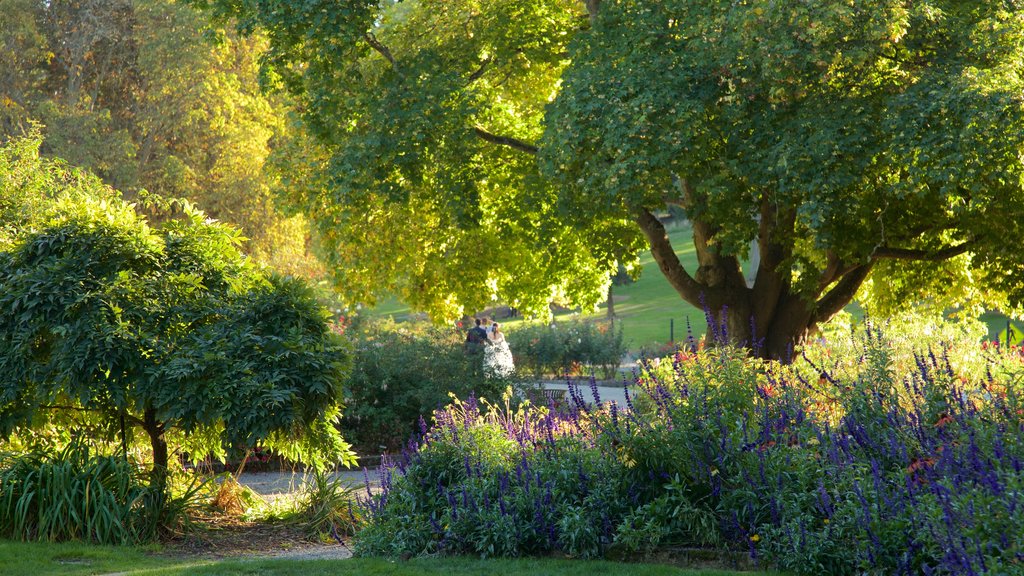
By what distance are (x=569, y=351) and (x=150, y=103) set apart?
1354 centimetres

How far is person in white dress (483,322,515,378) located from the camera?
15523mm

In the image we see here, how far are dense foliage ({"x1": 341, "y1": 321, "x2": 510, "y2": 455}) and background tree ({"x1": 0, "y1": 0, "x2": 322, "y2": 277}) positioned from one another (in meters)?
12.8

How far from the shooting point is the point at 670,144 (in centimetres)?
1230

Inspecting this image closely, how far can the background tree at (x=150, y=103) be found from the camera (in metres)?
27.1

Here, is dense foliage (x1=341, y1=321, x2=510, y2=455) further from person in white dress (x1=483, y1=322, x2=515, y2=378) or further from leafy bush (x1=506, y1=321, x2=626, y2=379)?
leafy bush (x1=506, y1=321, x2=626, y2=379)

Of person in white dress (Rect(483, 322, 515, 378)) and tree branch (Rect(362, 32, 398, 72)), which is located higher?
tree branch (Rect(362, 32, 398, 72))

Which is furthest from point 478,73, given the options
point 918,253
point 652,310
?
point 652,310

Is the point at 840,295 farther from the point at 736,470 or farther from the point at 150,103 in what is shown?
the point at 150,103

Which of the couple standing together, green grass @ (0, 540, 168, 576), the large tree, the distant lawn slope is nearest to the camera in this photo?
green grass @ (0, 540, 168, 576)

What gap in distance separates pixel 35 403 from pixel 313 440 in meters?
2.31

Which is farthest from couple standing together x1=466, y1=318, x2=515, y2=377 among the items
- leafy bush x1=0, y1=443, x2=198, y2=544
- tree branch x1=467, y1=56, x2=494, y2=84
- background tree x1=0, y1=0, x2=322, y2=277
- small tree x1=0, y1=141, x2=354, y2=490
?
background tree x1=0, y1=0, x2=322, y2=277

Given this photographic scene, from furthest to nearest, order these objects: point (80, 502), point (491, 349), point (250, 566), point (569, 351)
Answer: point (569, 351) → point (491, 349) → point (80, 502) → point (250, 566)

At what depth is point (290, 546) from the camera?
8578 mm

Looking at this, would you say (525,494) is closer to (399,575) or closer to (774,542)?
(399,575)
